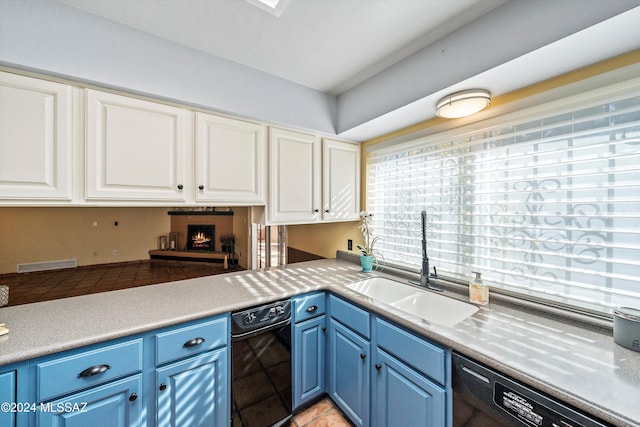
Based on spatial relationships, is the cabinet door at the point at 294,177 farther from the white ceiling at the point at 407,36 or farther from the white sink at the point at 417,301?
the white sink at the point at 417,301

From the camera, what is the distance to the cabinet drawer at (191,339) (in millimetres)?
1139

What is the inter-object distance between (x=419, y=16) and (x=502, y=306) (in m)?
1.62

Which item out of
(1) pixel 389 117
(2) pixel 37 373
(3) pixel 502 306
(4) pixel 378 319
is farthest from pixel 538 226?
(2) pixel 37 373

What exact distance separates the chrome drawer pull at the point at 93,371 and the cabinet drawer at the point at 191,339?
190 millimetres

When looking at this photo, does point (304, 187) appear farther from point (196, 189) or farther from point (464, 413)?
point (464, 413)

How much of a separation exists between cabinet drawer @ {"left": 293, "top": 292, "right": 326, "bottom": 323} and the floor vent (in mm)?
5638

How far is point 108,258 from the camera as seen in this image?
199 inches

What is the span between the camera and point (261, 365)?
4.60 ft

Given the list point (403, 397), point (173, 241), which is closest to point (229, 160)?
point (403, 397)

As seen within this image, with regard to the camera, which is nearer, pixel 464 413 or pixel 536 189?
pixel 464 413

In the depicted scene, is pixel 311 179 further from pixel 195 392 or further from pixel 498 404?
pixel 498 404

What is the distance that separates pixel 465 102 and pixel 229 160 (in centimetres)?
150

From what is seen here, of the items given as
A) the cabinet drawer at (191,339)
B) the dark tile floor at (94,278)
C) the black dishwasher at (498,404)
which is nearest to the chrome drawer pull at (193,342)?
the cabinet drawer at (191,339)

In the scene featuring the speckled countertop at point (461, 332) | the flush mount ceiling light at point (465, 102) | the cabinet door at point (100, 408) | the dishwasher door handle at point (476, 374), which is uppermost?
the flush mount ceiling light at point (465, 102)
